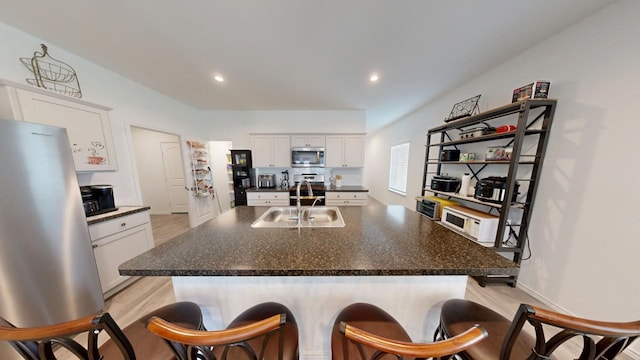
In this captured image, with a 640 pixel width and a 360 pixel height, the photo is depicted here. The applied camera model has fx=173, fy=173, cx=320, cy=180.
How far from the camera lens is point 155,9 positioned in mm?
1377

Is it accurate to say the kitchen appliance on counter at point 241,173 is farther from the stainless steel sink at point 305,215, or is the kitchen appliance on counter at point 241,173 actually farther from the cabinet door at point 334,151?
the stainless steel sink at point 305,215

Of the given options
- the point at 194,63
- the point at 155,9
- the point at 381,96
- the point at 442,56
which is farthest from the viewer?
the point at 381,96

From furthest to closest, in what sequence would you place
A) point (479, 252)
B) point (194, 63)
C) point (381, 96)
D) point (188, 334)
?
point (381, 96), point (194, 63), point (479, 252), point (188, 334)

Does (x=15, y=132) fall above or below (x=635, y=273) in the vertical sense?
above

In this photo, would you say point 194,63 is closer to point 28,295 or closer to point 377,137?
point 28,295

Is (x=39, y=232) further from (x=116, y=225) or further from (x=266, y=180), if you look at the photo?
(x=266, y=180)

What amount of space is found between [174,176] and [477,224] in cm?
633

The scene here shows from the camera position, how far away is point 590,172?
1517mm

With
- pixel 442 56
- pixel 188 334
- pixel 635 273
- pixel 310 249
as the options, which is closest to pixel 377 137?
pixel 442 56

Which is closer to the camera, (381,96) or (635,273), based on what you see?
(635,273)

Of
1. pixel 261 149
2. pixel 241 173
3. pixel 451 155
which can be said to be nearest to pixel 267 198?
pixel 241 173

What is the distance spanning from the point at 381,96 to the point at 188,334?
3526 mm

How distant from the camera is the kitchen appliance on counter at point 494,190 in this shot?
1907 millimetres

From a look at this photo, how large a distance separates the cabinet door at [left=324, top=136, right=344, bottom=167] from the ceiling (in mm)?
1241
